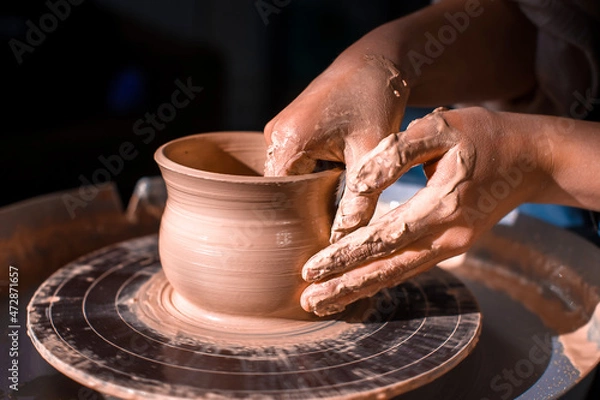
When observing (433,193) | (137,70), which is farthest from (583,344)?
(137,70)

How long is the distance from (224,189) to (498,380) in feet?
2.34

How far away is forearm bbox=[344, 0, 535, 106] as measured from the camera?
170 centimetres

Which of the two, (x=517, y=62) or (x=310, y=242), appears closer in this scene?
(x=310, y=242)

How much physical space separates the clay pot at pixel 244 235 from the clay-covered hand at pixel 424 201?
0.06 metres

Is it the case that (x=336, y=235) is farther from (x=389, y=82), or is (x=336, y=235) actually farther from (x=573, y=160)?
(x=573, y=160)

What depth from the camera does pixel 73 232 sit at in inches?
78.2

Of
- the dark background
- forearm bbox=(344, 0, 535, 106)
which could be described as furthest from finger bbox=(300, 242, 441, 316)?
the dark background

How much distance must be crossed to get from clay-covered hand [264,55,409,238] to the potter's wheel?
25cm

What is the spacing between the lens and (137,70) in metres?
4.59

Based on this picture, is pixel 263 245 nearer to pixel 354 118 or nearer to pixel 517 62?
pixel 354 118

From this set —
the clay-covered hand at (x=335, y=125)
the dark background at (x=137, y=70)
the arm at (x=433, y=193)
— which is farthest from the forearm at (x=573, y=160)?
the dark background at (x=137, y=70)

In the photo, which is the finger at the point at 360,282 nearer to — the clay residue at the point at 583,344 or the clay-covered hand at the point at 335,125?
the clay-covered hand at the point at 335,125

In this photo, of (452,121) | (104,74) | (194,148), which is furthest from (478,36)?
(104,74)

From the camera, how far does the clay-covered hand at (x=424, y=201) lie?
123 cm
